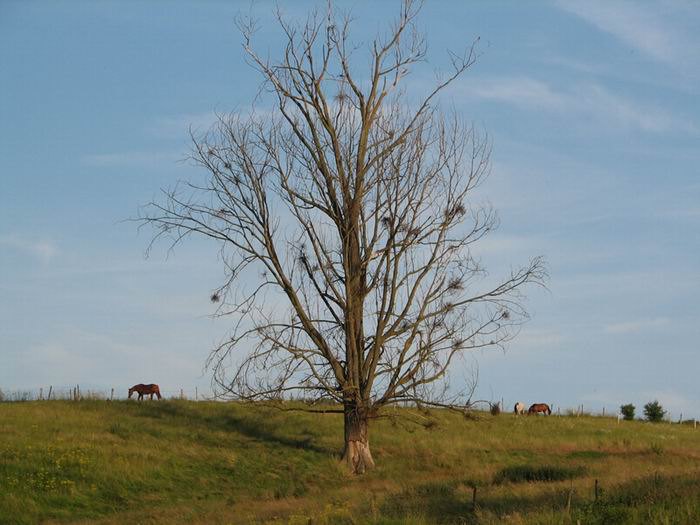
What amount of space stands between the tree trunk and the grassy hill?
75 cm

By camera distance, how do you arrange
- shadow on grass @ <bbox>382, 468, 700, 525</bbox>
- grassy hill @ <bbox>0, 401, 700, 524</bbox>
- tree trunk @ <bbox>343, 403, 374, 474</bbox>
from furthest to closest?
tree trunk @ <bbox>343, 403, 374, 474</bbox> → grassy hill @ <bbox>0, 401, 700, 524</bbox> → shadow on grass @ <bbox>382, 468, 700, 525</bbox>

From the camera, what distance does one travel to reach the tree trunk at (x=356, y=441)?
35344mm

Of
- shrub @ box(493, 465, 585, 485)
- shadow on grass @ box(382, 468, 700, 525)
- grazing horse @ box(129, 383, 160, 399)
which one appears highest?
grazing horse @ box(129, 383, 160, 399)

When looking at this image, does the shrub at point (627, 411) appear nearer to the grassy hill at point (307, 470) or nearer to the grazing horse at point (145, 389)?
the grassy hill at point (307, 470)

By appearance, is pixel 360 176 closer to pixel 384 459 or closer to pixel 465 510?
pixel 384 459

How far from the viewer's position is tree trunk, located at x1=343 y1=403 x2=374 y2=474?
35.3 metres

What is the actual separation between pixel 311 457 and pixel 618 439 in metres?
19.1

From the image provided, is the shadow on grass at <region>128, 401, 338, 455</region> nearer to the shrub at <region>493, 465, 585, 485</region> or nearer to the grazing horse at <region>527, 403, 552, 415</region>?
the shrub at <region>493, 465, 585, 485</region>

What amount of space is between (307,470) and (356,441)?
2.26m

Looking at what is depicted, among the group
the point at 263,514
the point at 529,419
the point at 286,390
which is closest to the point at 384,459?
the point at 286,390

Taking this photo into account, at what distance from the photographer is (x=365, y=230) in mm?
A: 35594

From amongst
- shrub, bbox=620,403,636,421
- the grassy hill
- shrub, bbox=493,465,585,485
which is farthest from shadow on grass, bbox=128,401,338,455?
shrub, bbox=620,403,636,421

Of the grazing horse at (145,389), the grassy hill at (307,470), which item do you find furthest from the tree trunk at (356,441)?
the grazing horse at (145,389)

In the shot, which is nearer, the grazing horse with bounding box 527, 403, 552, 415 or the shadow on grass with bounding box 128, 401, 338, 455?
the shadow on grass with bounding box 128, 401, 338, 455
